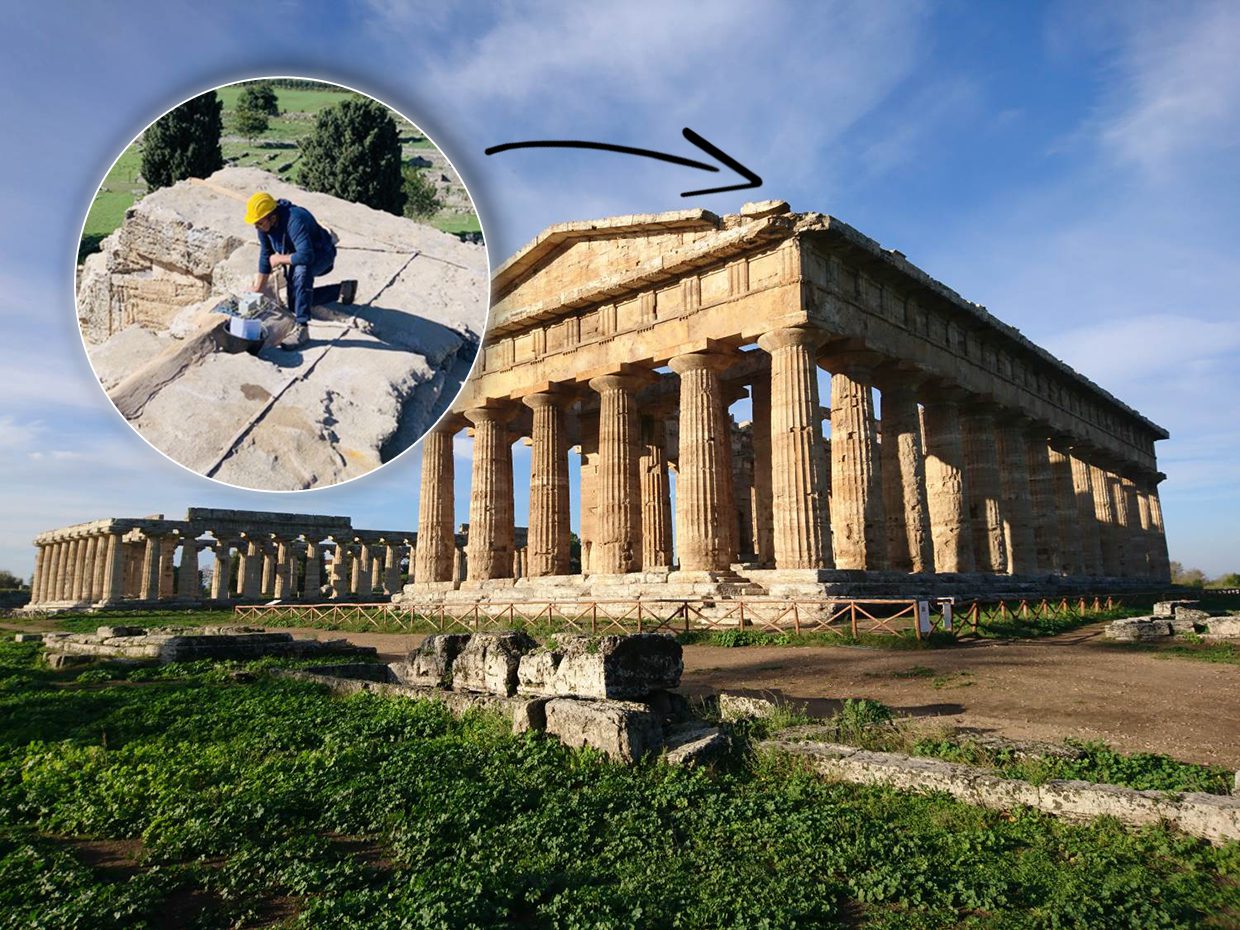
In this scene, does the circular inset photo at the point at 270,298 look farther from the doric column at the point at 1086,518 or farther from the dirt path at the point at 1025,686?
the doric column at the point at 1086,518

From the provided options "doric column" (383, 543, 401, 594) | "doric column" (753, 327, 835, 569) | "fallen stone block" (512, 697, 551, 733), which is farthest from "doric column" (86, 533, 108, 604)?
"fallen stone block" (512, 697, 551, 733)

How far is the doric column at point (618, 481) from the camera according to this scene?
24.7 meters

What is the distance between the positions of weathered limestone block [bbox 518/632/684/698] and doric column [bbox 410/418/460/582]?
72.3ft

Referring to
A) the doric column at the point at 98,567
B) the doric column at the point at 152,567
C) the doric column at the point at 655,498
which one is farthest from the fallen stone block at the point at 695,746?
the doric column at the point at 98,567

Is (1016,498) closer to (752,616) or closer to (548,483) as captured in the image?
(752,616)

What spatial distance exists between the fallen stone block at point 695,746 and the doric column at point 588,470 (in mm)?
25099

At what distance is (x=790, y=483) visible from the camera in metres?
20.7

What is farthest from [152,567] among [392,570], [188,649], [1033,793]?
[1033,793]

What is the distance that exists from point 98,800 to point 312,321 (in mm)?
4799

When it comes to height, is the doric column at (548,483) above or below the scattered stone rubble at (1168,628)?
above

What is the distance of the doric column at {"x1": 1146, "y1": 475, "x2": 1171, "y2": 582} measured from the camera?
46.8 m

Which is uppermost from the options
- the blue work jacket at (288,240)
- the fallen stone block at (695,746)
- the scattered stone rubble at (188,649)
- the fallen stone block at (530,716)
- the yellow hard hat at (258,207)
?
the yellow hard hat at (258,207)

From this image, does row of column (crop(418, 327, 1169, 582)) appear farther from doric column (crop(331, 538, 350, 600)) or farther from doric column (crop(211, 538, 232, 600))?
doric column (crop(331, 538, 350, 600))

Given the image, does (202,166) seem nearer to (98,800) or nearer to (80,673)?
(98,800)
